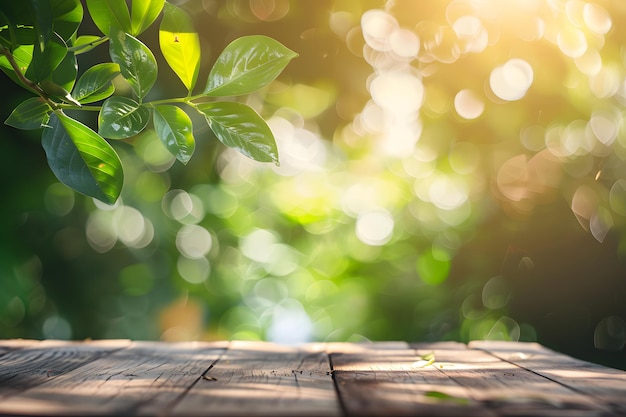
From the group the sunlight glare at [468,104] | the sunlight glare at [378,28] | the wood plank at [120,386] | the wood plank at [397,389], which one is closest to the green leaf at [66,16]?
the wood plank at [120,386]

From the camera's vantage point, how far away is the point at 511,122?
264 centimetres

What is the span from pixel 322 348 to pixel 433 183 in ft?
6.13

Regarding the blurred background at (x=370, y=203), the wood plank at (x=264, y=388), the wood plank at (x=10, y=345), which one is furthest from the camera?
the blurred background at (x=370, y=203)

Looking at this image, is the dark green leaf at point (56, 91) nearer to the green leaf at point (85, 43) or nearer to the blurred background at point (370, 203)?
the green leaf at point (85, 43)

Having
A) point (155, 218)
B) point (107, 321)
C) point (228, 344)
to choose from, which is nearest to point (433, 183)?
point (155, 218)

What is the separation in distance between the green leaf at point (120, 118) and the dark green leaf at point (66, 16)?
12 centimetres

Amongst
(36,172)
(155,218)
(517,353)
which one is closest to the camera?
(517,353)

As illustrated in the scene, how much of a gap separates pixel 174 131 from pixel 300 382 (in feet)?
1.08

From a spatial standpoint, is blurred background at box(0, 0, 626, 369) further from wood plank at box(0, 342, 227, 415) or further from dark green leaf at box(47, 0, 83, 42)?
dark green leaf at box(47, 0, 83, 42)

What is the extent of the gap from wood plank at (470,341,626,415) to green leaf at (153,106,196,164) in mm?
505

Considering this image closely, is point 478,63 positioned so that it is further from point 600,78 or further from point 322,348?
point 322,348

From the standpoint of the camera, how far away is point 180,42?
705mm

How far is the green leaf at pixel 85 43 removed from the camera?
29.5 inches

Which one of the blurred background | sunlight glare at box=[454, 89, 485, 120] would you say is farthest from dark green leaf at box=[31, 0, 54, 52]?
sunlight glare at box=[454, 89, 485, 120]
